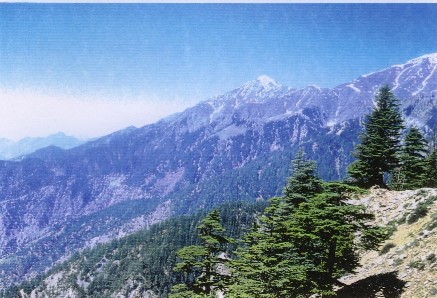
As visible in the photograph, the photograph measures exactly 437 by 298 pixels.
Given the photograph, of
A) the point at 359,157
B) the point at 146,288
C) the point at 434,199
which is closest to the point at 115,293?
the point at 146,288

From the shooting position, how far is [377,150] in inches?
1890

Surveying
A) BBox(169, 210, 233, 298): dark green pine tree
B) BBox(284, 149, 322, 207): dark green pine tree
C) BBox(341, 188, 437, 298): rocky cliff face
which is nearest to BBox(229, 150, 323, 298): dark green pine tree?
BBox(284, 149, 322, 207): dark green pine tree

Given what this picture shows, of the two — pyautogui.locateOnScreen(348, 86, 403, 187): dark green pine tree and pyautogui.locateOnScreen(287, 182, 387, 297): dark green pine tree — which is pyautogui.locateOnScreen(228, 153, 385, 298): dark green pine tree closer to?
pyautogui.locateOnScreen(287, 182, 387, 297): dark green pine tree

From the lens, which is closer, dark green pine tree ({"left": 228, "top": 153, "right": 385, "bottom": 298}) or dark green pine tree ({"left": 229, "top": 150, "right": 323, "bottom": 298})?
dark green pine tree ({"left": 228, "top": 153, "right": 385, "bottom": 298})

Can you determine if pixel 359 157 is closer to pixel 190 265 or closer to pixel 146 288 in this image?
pixel 190 265

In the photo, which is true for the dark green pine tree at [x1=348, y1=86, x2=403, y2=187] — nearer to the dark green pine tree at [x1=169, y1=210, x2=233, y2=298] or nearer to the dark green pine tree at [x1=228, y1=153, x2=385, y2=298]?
the dark green pine tree at [x1=228, y1=153, x2=385, y2=298]

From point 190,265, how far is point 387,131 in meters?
35.1

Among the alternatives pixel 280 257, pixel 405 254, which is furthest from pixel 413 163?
pixel 280 257

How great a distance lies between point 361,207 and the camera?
22828 millimetres

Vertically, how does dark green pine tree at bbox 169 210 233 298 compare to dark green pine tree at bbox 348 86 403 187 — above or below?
below

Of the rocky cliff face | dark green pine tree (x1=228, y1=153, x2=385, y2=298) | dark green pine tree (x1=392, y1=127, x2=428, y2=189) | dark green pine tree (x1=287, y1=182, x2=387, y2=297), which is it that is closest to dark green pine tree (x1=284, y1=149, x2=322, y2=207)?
dark green pine tree (x1=228, y1=153, x2=385, y2=298)

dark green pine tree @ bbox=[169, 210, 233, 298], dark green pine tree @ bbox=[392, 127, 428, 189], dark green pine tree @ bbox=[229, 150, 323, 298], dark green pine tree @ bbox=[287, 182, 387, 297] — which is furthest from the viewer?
dark green pine tree @ bbox=[392, 127, 428, 189]

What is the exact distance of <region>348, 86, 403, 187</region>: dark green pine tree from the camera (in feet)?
156

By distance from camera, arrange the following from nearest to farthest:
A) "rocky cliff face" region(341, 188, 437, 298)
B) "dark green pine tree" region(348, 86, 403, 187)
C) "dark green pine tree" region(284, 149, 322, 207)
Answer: "rocky cliff face" region(341, 188, 437, 298) → "dark green pine tree" region(284, 149, 322, 207) → "dark green pine tree" region(348, 86, 403, 187)
